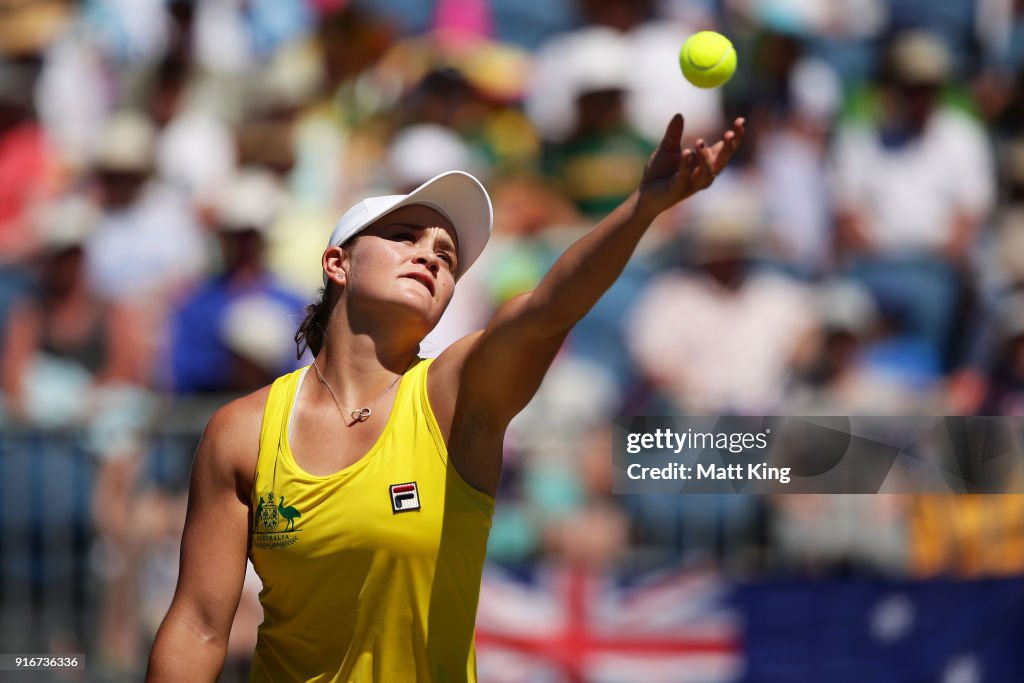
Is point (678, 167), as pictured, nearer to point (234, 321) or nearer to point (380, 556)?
point (380, 556)

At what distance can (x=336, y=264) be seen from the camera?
398 cm

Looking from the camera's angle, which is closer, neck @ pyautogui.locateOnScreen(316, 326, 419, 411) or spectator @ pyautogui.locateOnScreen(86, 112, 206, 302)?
neck @ pyautogui.locateOnScreen(316, 326, 419, 411)

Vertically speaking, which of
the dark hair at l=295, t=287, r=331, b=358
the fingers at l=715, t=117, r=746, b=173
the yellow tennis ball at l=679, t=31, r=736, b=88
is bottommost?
the dark hair at l=295, t=287, r=331, b=358

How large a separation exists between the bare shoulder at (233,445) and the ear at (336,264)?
1.33 ft

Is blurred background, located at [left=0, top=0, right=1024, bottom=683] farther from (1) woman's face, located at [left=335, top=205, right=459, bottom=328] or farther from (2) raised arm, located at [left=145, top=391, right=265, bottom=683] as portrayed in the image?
(2) raised arm, located at [left=145, top=391, right=265, bottom=683]

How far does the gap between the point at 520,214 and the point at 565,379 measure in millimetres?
1112

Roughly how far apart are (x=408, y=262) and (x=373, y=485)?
24.7 inches

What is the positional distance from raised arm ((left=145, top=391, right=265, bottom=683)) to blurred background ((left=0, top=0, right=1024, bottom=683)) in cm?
302

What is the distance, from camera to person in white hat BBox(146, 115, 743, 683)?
351cm

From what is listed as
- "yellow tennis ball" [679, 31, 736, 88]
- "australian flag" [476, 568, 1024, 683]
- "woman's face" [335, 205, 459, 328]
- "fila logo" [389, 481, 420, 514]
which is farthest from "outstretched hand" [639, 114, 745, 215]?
"australian flag" [476, 568, 1024, 683]

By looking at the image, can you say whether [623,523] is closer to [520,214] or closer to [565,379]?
[565,379]

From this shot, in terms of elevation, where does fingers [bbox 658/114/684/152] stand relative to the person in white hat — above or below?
above

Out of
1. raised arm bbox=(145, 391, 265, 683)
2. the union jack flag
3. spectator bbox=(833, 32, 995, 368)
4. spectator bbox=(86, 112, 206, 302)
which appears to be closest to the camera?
raised arm bbox=(145, 391, 265, 683)

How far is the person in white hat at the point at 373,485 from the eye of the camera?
3.51 meters
